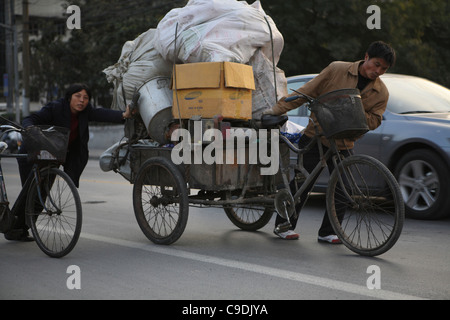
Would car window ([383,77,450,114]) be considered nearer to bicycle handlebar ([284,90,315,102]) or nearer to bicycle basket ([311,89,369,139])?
bicycle handlebar ([284,90,315,102])

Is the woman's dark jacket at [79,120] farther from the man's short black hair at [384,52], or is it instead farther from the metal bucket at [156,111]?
the man's short black hair at [384,52]

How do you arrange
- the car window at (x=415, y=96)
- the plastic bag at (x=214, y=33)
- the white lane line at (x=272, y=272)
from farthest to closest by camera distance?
the car window at (x=415, y=96)
the plastic bag at (x=214, y=33)
the white lane line at (x=272, y=272)

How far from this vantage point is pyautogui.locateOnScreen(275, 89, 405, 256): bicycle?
5.09 metres

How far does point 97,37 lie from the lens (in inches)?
1115

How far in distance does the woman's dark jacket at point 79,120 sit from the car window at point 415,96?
3558 millimetres

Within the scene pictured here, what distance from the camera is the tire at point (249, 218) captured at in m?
6.56

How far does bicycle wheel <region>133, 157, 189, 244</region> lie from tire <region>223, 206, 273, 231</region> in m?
0.69

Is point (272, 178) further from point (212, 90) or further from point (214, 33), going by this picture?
point (214, 33)

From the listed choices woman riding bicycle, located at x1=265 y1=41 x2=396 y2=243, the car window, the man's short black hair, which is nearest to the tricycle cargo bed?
woman riding bicycle, located at x1=265 y1=41 x2=396 y2=243

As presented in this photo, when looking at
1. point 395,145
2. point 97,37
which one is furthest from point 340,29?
point 395,145

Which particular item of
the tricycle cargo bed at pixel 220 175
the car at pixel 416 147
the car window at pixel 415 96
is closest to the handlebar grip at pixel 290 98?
the tricycle cargo bed at pixel 220 175

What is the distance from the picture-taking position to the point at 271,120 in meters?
5.54

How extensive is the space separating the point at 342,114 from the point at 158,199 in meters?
1.92

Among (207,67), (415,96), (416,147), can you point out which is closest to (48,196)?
(207,67)
